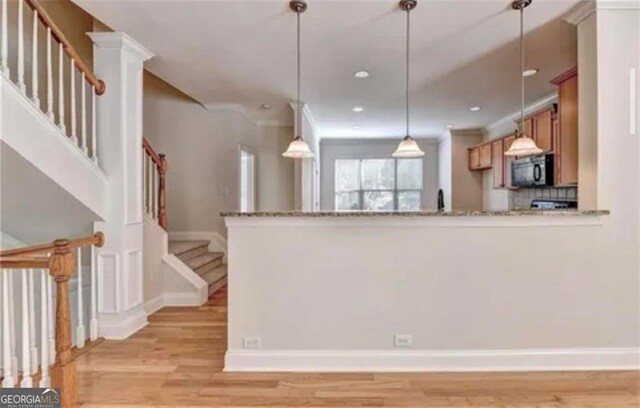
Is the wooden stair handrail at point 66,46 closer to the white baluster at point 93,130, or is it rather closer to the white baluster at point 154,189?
the white baluster at point 93,130

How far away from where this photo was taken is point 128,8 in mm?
2869

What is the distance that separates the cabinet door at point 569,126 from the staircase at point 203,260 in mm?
4032

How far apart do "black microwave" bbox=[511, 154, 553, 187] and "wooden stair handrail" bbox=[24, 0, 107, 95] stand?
4.65m

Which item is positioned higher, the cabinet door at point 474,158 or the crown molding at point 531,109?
the crown molding at point 531,109

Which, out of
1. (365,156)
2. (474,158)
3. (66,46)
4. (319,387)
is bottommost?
(319,387)

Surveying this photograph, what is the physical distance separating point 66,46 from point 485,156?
620 centimetres

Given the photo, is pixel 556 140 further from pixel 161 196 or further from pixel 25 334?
pixel 25 334

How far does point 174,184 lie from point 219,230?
0.97 m

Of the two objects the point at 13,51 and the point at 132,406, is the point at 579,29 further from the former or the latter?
the point at 13,51

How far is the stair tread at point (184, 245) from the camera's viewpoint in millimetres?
4966

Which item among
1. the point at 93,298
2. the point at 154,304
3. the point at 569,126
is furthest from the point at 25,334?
the point at 569,126

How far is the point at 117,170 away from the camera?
11.4 ft

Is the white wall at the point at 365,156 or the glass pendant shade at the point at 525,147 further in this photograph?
the white wall at the point at 365,156

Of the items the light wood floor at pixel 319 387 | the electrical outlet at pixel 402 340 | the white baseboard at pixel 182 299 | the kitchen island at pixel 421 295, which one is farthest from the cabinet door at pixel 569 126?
the white baseboard at pixel 182 299
